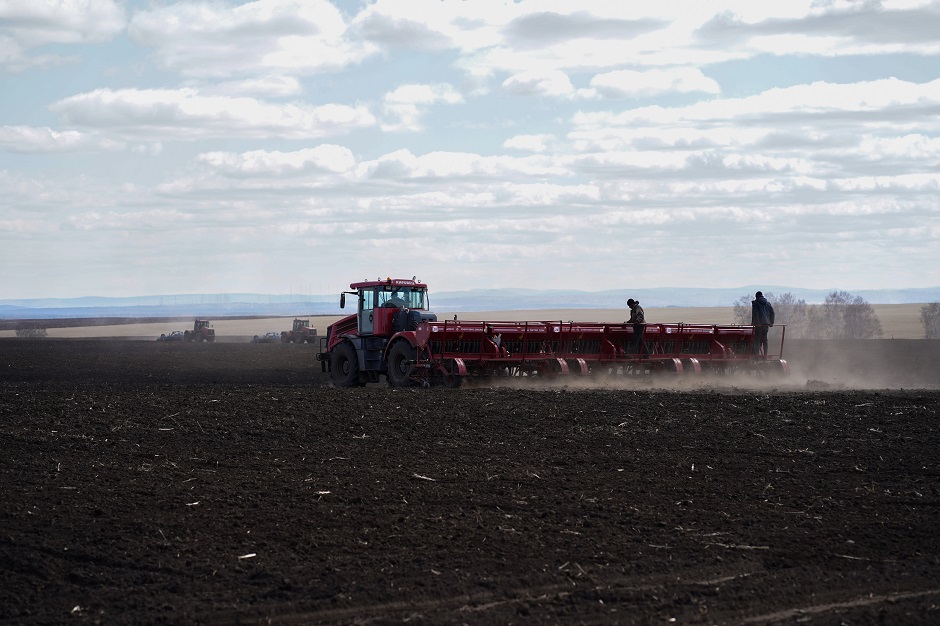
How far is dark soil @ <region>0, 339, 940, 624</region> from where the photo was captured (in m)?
8.38

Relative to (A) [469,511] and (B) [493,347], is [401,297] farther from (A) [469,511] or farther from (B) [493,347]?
(A) [469,511]

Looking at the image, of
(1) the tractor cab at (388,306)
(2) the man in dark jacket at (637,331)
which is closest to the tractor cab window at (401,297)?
(1) the tractor cab at (388,306)

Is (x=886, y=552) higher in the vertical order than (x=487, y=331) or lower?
lower

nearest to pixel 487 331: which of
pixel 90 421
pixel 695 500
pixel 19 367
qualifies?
pixel 90 421

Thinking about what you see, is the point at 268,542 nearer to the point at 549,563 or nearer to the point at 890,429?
the point at 549,563

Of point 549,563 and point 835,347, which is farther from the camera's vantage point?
point 835,347

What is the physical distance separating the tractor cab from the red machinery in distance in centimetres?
2

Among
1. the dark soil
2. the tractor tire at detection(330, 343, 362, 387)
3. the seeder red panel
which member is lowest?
the dark soil

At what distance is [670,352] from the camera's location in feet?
91.5

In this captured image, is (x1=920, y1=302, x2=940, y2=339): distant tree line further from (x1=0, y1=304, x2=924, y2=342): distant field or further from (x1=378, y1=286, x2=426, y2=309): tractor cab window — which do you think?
(x1=378, y1=286, x2=426, y2=309): tractor cab window

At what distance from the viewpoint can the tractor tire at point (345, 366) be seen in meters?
27.6

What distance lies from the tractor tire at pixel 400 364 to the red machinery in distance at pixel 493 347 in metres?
0.02

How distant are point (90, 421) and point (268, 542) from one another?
8864 mm

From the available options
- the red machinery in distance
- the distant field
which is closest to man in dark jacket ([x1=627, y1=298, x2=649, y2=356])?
the red machinery in distance
